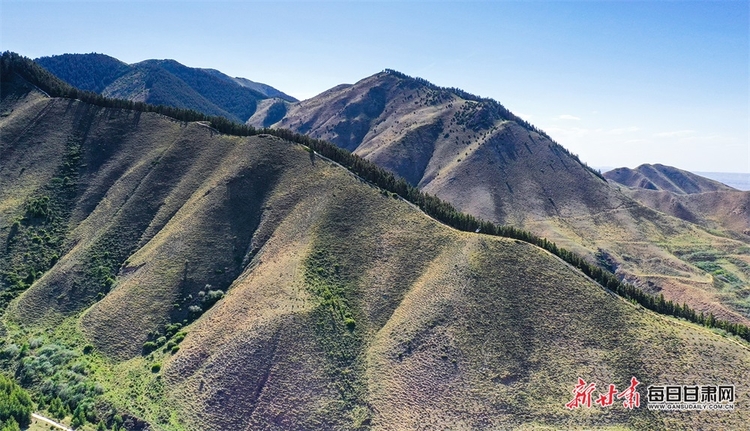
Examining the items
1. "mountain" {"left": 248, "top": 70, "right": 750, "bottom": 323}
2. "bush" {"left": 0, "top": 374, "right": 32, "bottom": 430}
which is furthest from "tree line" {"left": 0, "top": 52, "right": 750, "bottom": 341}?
"bush" {"left": 0, "top": 374, "right": 32, "bottom": 430}

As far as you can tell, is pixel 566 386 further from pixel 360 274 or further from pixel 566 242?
pixel 566 242

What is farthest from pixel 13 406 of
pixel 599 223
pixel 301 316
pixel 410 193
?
pixel 599 223

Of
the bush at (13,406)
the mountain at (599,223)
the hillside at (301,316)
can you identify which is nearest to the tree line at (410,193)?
the hillside at (301,316)

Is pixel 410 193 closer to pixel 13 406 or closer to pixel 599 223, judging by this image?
pixel 13 406

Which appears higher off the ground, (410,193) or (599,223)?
(599,223)

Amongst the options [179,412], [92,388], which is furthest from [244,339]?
[92,388]

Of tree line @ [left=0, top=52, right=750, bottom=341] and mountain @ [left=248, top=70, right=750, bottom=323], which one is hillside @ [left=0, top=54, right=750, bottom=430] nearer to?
tree line @ [left=0, top=52, right=750, bottom=341]
